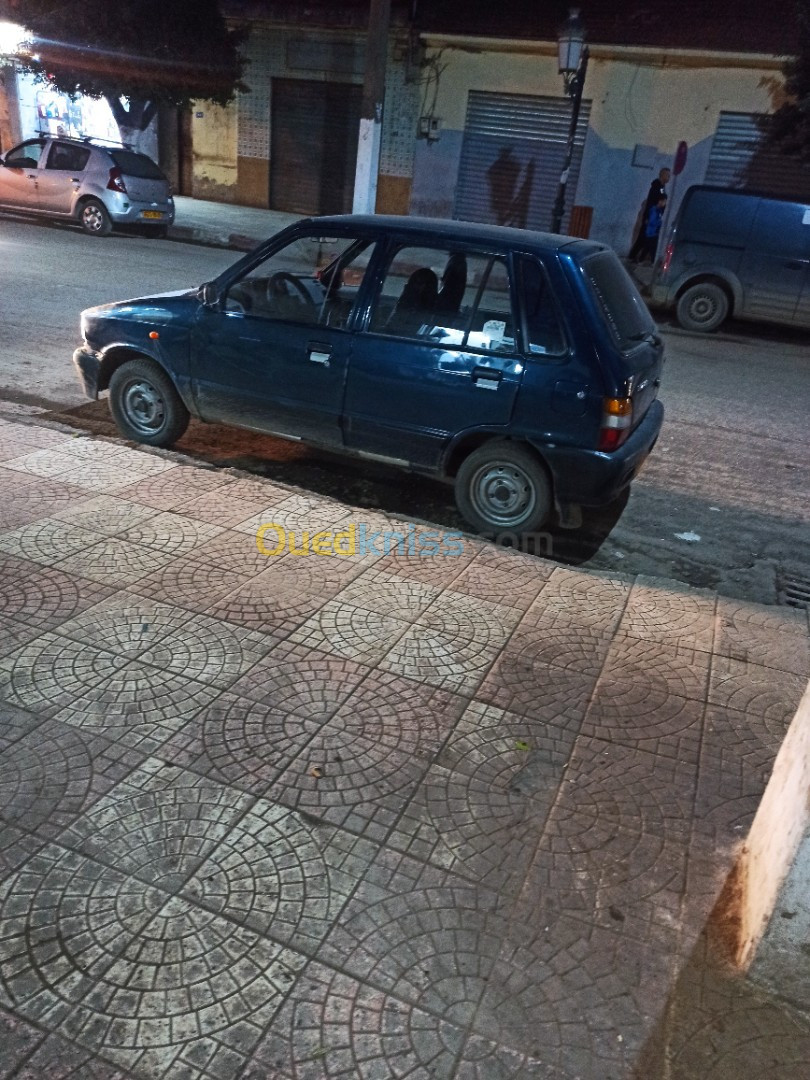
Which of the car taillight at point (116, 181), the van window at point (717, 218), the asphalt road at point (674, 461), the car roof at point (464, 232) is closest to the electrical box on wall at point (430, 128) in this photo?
the car taillight at point (116, 181)

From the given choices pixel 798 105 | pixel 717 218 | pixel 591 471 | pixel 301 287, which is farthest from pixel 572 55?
pixel 591 471

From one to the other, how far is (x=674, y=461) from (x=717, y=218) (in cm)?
743

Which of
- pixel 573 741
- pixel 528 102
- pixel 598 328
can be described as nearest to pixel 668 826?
pixel 573 741

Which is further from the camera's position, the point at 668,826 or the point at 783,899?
the point at 668,826

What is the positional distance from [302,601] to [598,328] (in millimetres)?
2218

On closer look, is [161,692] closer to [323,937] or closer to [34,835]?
[34,835]

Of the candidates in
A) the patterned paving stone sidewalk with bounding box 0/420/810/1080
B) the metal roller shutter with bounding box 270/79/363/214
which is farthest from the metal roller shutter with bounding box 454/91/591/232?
the patterned paving stone sidewalk with bounding box 0/420/810/1080

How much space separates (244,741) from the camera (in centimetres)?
307

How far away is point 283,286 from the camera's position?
5453mm

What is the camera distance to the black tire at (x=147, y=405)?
5.87 m

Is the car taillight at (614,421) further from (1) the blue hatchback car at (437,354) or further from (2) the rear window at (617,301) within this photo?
(2) the rear window at (617,301)

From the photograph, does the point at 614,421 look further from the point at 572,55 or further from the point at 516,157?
the point at 516,157

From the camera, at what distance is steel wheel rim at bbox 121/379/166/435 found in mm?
5945

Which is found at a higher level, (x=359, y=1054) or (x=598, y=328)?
(x=598, y=328)
